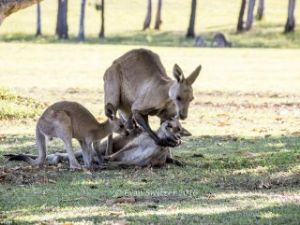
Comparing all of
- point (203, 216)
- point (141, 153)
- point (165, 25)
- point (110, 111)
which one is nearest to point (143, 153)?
point (141, 153)

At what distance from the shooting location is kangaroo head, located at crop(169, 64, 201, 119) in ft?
38.0

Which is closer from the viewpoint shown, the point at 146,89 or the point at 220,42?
the point at 146,89

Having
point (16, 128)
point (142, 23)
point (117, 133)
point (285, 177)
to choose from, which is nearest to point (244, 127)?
point (16, 128)

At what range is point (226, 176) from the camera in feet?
36.0

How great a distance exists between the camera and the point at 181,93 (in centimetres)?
1165

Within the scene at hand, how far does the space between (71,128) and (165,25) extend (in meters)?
58.3

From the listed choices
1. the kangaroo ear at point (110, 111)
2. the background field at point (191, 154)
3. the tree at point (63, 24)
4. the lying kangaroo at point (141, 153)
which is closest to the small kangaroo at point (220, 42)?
the background field at point (191, 154)

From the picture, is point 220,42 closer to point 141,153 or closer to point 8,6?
point 141,153

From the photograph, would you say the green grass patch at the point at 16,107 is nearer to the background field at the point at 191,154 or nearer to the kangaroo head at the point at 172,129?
the background field at the point at 191,154

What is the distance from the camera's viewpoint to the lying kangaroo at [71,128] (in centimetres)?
1137

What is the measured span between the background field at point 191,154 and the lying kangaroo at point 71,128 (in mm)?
327

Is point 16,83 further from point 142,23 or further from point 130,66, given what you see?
point 142,23

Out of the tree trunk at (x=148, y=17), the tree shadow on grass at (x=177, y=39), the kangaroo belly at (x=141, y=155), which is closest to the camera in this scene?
the kangaroo belly at (x=141, y=155)

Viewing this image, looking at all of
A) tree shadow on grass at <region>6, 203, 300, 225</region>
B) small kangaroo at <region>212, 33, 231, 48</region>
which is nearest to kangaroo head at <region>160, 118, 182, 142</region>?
tree shadow on grass at <region>6, 203, 300, 225</region>
